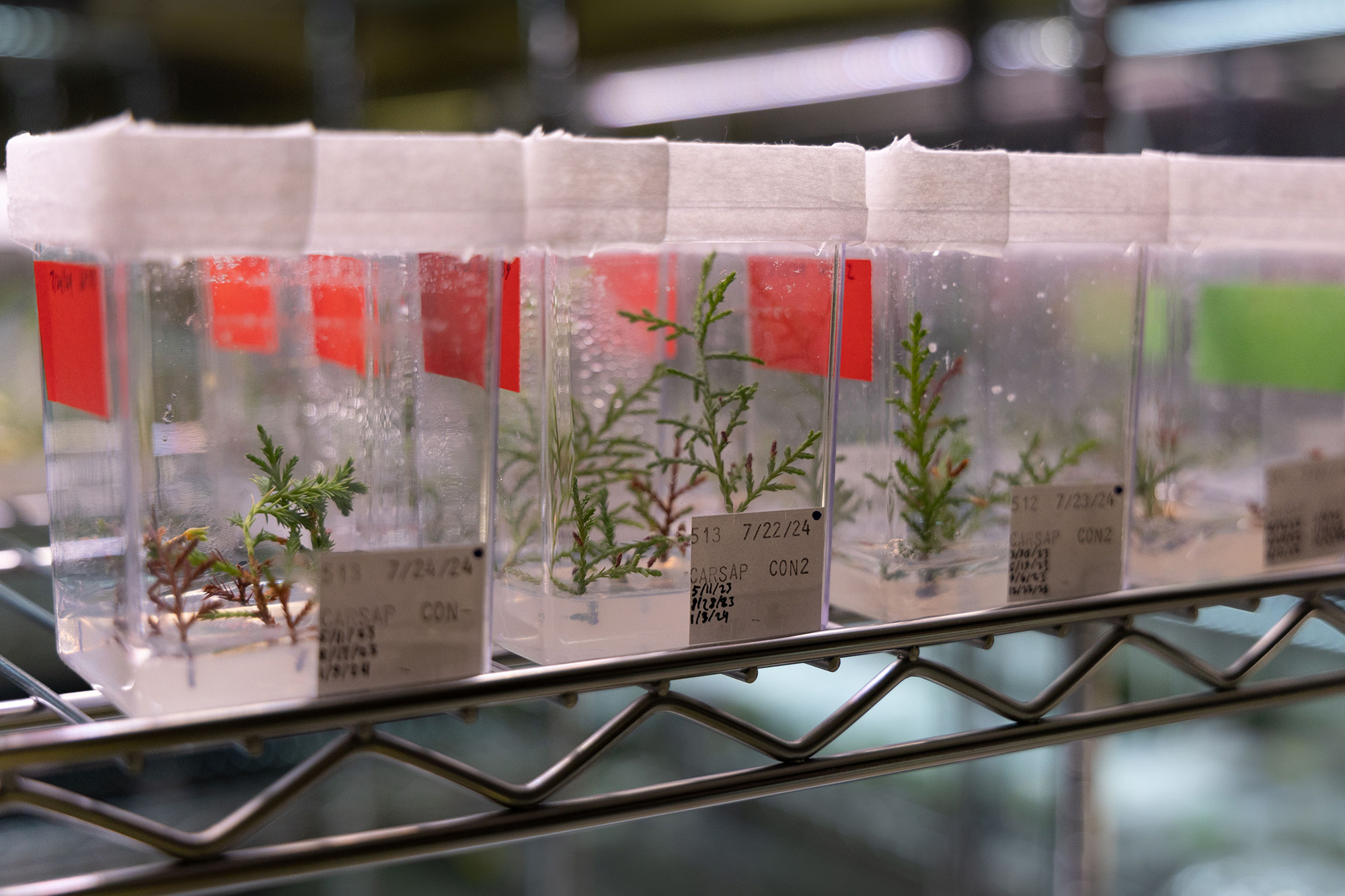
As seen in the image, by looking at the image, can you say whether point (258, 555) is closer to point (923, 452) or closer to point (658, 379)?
point (658, 379)

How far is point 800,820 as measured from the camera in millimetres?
2012

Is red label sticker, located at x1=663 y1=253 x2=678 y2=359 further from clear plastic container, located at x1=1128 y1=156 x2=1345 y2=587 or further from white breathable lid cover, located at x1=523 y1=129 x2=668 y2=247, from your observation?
clear plastic container, located at x1=1128 y1=156 x2=1345 y2=587

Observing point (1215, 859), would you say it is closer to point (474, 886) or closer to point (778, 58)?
point (474, 886)

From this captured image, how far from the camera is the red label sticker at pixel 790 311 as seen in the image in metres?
0.58

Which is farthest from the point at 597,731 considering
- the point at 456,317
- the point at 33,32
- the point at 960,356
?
the point at 33,32

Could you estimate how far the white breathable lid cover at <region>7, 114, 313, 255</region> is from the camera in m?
0.40

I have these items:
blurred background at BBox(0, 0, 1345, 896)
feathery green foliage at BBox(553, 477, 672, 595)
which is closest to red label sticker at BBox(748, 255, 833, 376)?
feathery green foliage at BBox(553, 477, 672, 595)

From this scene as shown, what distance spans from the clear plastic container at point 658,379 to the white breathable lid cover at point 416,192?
2 cm

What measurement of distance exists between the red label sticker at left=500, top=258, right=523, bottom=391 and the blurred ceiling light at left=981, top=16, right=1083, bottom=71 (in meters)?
1.24

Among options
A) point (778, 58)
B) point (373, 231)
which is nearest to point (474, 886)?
point (778, 58)

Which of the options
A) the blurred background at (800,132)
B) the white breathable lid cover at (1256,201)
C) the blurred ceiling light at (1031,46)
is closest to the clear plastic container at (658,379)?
the white breathable lid cover at (1256,201)

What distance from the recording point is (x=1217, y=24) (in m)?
1.42

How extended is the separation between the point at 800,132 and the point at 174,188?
135 cm

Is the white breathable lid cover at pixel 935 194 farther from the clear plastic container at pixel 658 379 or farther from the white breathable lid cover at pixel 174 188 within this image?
the white breathable lid cover at pixel 174 188
